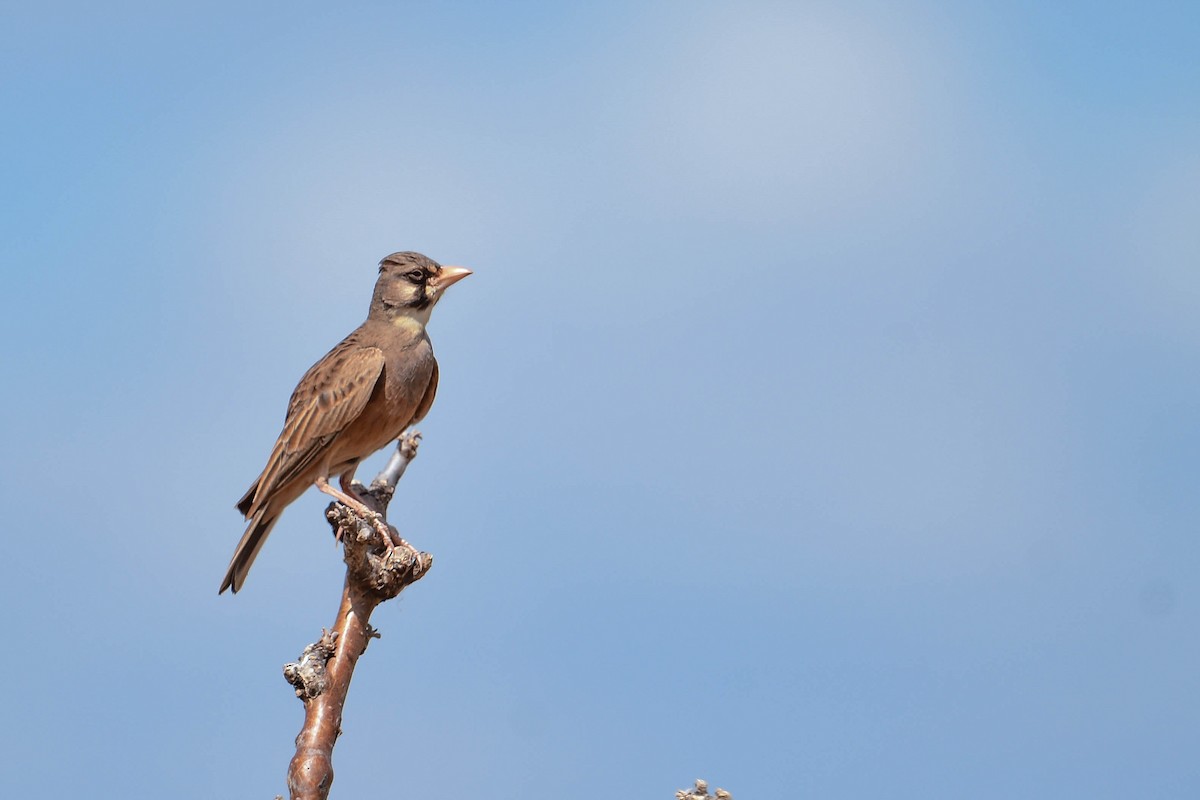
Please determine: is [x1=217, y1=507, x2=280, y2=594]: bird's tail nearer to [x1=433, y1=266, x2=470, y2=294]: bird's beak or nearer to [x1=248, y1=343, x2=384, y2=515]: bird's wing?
[x1=248, y1=343, x2=384, y2=515]: bird's wing

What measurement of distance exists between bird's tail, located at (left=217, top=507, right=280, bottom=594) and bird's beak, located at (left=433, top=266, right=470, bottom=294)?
239cm

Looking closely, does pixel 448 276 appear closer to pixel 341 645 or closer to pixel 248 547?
pixel 248 547

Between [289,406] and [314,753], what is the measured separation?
479 cm

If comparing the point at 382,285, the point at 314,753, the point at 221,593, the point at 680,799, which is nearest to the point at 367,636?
the point at 314,753

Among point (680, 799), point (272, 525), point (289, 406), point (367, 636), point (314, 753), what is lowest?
point (680, 799)

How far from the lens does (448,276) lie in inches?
439

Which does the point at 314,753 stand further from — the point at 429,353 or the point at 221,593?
the point at 429,353

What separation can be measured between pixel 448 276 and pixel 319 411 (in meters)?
1.74

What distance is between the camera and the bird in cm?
992

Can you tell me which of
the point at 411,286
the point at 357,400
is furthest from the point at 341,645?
the point at 411,286

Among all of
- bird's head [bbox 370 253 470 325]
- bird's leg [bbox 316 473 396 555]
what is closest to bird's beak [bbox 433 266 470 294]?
bird's head [bbox 370 253 470 325]

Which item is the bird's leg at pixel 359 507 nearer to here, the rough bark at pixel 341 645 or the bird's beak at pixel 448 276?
the rough bark at pixel 341 645

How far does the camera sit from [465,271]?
36.7ft

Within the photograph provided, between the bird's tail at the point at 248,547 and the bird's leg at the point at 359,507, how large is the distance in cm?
45
